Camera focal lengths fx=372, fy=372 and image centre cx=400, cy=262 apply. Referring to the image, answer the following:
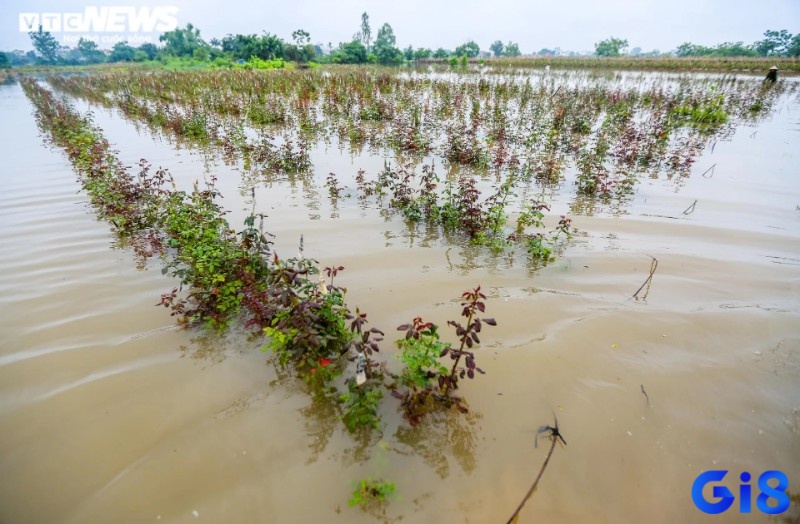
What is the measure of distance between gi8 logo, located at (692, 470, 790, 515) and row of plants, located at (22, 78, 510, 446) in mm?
1787

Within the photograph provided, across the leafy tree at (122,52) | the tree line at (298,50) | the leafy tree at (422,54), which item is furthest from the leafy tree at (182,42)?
the leafy tree at (422,54)

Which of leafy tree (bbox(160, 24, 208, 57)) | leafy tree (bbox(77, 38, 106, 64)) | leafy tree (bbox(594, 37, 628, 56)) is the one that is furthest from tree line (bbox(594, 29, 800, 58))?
leafy tree (bbox(77, 38, 106, 64))

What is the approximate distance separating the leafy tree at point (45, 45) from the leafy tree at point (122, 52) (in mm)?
24483

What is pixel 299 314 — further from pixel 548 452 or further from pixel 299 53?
pixel 299 53

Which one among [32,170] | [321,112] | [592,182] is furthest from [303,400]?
[321,112]

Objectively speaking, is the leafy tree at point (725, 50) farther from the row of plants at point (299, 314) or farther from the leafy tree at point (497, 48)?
the row of plants at point (299, 314)

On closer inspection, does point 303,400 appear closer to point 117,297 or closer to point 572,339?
point 572,339

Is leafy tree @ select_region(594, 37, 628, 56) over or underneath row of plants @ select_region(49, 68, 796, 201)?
over

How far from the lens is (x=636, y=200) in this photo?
7707 mm

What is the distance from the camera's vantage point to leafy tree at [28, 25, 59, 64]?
318 ft

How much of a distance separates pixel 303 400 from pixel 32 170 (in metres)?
11.1

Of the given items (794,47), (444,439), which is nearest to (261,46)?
(444,439)

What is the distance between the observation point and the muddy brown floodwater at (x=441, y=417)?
8.83 ft

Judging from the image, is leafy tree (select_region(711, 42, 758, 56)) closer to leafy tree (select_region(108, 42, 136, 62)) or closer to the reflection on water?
the reflection on water
